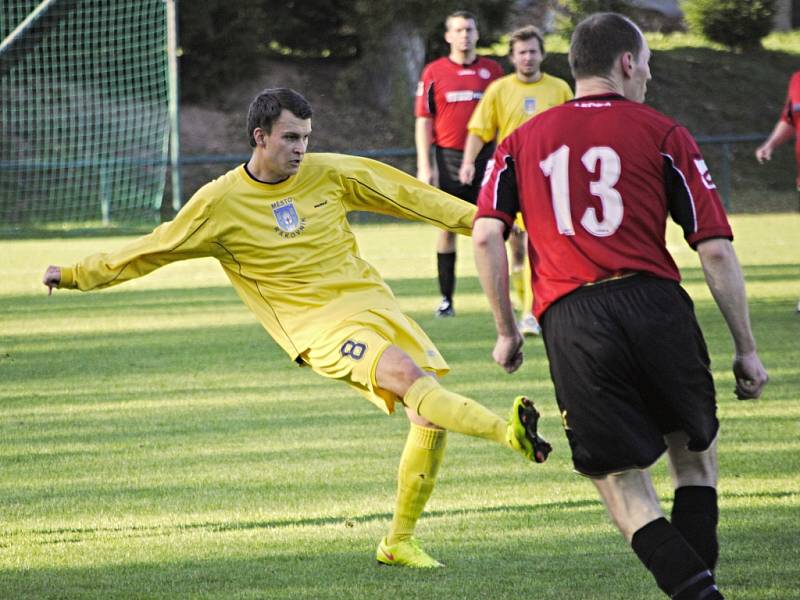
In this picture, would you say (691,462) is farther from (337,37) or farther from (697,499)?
(337,37)

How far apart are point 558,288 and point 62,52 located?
23.3 m

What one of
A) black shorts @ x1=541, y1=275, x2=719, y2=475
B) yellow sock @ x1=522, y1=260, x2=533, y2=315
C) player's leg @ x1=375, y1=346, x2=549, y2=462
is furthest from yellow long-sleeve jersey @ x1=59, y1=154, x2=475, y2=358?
yellow sock @ x1=522, y1=260, x2=533, y2=315

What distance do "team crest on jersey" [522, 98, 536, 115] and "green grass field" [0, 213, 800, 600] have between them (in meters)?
1.77

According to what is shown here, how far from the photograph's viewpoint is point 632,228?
11.6ft

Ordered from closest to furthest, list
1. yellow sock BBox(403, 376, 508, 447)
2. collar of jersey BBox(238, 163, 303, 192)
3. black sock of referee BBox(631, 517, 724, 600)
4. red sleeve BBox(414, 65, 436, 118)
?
black sock of referee BBox(631, 517, 724, 600), yellow sock BBox(403, 376, 508, 447), collar of jersey BBox(238, 163, 303, 192), red sleeve BBox(414, 65, 436, 118)

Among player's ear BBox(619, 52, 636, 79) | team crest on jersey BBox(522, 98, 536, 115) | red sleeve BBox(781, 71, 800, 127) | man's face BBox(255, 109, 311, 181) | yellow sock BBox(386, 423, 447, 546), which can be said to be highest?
player's ear BBox(619, 52, 636, 79)

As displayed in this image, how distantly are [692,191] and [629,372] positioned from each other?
50 centimetres

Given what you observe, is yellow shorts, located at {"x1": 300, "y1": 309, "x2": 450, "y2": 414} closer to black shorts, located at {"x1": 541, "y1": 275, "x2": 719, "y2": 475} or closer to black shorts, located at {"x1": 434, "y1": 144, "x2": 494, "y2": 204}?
black shorts, located at {"x1": 541, "y1": 275, "x2": 719, "y2": 475}

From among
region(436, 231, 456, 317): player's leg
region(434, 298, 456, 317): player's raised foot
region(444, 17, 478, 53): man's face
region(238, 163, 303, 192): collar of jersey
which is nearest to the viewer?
region(238, 163, 303, 192): collar of jersey

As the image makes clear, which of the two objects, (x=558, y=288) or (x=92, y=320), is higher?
(x=558, y=288)

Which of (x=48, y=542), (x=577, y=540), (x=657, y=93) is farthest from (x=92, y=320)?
(x=657, y=93)

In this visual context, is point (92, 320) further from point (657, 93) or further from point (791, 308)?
point (657, 93)

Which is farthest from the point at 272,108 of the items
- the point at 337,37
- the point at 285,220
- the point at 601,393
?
the point at 337,37

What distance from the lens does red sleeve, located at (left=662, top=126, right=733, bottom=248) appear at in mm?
3486
